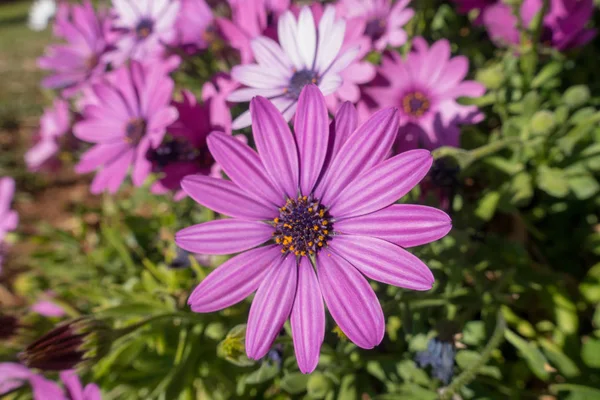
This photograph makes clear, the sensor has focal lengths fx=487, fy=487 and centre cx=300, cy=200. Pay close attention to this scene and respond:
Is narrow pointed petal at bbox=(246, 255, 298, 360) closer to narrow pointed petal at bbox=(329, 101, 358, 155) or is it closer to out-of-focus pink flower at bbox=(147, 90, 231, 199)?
narrow pointed petal at bbox=(329, 101, 358, 155)

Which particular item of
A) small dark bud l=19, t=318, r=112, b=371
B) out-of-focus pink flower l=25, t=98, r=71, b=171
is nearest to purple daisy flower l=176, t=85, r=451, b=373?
small dark bud l=19, t=318, r=112, b=371

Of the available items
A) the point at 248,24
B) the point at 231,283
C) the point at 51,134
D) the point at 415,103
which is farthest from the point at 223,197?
the point at 51,134

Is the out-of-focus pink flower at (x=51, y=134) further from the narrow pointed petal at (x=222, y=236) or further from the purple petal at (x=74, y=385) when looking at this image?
the narrow pointed petal at (x=222, y=236)

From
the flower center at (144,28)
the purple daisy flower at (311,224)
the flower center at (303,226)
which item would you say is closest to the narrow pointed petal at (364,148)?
the purple daisy flower at (311,224)

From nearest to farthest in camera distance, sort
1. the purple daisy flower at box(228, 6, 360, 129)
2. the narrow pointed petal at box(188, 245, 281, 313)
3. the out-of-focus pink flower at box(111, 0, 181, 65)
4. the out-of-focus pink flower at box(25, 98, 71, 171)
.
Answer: the narrow pointed petal at box(188, 245, 281, 313) < the purple daisy flower at box(228, 6, 360, 129) < the out-of-focus pink flower at box(111, 0, 181, 65) < the out-of-focus pink flower at box(25, 98, 71, 171)

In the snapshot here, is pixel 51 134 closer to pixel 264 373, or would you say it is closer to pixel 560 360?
pixel 264 373

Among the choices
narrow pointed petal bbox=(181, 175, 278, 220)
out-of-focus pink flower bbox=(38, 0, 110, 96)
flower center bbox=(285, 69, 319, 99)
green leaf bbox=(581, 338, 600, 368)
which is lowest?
green leaf bbox=(581, 338, 600, 368)

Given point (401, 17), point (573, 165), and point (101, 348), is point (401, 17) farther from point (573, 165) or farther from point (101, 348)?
point (101, 348)
